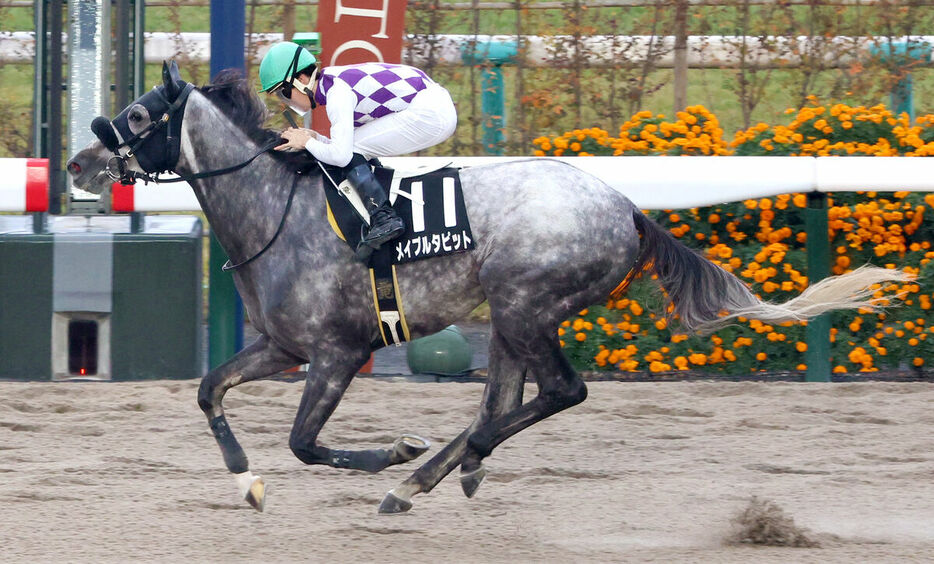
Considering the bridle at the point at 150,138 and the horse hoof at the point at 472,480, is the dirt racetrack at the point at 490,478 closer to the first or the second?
the horse hoof at the point at 472,480

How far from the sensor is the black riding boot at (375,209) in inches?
178

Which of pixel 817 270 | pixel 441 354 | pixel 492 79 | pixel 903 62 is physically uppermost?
pixel 903 62

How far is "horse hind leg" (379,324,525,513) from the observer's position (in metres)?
4.63

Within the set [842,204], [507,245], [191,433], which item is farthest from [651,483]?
[842,204]

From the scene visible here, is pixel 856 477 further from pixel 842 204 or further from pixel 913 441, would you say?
pixel 842 204

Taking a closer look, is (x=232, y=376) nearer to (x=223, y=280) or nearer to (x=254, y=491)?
(x=254, y=491)

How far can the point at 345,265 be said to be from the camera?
4.62 meters

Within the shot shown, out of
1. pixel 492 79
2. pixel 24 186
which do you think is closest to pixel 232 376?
pixel 24 186

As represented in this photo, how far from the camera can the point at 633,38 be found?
9305mm

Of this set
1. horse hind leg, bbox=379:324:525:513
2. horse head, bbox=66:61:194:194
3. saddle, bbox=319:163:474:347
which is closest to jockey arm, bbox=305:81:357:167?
saddle, bbox=319:163:474:347

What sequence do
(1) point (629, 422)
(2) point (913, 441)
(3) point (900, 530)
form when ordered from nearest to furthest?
(3) point (900, 530) → (2) point (913, 441) → (1) point (629, 422)

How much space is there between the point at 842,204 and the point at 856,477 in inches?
84.8

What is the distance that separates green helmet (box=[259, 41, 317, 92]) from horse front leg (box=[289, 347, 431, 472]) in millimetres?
944

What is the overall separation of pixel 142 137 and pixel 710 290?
2078 mm
